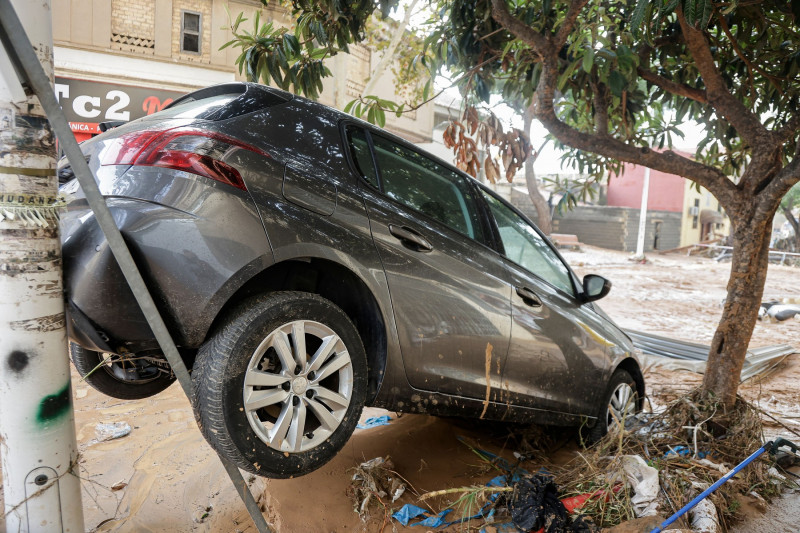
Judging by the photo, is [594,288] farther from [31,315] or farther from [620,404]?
[31,315]

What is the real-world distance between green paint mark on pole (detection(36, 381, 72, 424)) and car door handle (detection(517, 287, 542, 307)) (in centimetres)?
216

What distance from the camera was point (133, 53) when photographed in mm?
11797

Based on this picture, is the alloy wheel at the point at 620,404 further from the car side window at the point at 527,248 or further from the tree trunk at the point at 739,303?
the car side window at the point at 527,248

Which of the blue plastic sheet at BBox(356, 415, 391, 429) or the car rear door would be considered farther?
the blue plastic sheet at BBox(356, 415, 391, 429)

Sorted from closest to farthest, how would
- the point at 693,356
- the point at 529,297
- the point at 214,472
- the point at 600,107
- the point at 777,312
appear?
1. the point at 529,297
2. the point at 214,472
3. the point at 600,107
4. the point at 693,356
5. the point at 777,312

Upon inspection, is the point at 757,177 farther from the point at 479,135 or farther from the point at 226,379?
the point at 226,379

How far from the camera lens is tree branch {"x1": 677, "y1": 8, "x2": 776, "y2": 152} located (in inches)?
152

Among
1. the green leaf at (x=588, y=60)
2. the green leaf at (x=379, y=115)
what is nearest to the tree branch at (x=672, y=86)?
the green leaf at (x=588, y=60)

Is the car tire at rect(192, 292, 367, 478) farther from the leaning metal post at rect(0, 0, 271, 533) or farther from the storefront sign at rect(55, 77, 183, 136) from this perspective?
the storefront sign at rect(55, 77, 183, 136)

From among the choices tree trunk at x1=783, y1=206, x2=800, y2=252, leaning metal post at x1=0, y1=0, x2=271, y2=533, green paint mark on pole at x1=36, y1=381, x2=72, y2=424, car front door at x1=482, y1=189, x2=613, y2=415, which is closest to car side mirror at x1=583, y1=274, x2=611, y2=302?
car front door at x1=482, y1=189, x2=613, y2=415

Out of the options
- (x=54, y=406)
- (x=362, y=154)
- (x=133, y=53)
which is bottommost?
(x=54, y=406)

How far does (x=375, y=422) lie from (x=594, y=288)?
1.76 m

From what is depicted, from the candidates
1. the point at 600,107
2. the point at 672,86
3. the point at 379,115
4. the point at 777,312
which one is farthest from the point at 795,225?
the point at 379,115

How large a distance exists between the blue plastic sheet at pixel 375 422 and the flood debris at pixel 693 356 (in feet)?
11.5
